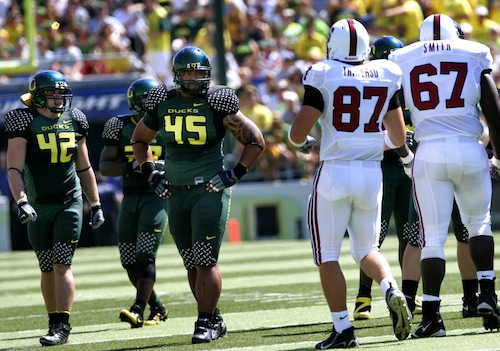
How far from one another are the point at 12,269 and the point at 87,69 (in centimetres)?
532

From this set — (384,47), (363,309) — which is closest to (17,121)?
(384,47)

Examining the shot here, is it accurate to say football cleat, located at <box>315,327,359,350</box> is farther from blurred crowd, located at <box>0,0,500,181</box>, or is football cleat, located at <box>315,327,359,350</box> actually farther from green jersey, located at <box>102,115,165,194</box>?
blurred crowd, located at <box>0,0,500,181</box>

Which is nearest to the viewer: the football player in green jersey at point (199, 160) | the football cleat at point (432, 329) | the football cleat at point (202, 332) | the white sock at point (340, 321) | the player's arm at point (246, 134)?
the white sock at point (340, 321)

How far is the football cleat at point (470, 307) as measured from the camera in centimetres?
689

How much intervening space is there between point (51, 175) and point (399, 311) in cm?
276

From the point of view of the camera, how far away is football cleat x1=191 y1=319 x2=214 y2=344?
6564 mm

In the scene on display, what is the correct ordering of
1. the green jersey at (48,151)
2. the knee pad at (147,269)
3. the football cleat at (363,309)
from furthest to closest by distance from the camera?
the knee pad at (147,269) < the football cleat at (363,309) < the green jersey at (48,151)

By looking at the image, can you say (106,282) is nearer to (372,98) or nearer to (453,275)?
(453,275)

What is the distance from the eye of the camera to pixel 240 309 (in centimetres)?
870

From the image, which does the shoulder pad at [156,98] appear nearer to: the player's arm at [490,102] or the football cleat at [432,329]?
the player's arm at [490,102]

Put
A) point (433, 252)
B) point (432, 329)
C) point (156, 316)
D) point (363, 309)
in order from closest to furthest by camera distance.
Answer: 1. point (432, 329)
2. point (433, 252)
3. point (363, 309)
4. point (156, 316)

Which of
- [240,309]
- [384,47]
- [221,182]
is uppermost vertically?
[384,47]

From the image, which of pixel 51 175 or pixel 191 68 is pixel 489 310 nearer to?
pixel 191 68

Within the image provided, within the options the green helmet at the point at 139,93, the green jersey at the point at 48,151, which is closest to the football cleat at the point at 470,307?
the green jersey at the point at 48,151
